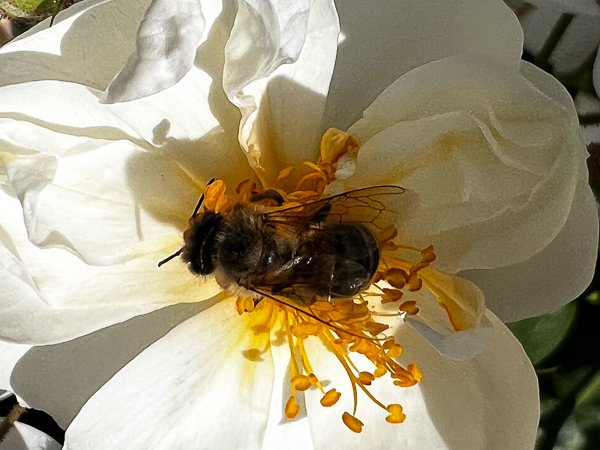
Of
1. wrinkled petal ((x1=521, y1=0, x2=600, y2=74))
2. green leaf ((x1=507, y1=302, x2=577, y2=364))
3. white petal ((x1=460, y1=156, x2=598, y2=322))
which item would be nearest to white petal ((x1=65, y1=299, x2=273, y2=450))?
white petal ((x1=460, y1=156, x2=598, y2=322))

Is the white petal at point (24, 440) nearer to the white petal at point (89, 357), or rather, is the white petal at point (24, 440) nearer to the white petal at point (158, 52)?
→ the white petal at point (89, 357)

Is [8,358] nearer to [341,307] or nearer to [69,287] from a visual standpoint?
[69,287]

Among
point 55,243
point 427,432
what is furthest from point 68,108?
point 427,432

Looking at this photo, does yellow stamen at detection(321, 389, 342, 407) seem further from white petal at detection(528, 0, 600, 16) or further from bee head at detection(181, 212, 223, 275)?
white petal at detection(528, 0, 600, 16)

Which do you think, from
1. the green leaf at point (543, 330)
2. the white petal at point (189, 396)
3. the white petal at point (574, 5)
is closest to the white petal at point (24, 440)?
the white petal at point (189, 396)

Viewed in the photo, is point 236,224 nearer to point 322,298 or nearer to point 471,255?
point 322,298

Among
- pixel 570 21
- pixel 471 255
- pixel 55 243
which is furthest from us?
pixel 570 21
